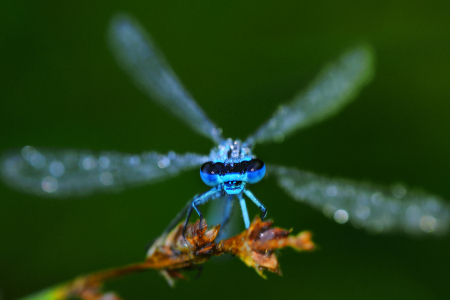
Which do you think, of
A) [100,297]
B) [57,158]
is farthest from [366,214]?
[57,158]

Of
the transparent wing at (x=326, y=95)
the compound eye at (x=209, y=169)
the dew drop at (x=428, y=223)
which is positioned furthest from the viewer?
the transparent wing at (x=326, y=95)

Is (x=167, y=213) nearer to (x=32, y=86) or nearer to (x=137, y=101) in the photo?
(x=137, y=101)

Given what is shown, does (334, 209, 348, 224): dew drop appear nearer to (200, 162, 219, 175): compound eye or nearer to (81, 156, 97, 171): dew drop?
(200, 162, 219, 175): compound eye

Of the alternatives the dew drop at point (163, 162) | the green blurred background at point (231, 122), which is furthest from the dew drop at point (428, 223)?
the dew drop at point (163, 162)

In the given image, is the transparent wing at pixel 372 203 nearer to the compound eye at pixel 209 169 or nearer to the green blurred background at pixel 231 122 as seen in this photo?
the compound eye at pixel 209 169

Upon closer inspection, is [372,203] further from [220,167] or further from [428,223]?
[220,167]

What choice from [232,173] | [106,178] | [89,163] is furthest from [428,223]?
[89,163]
